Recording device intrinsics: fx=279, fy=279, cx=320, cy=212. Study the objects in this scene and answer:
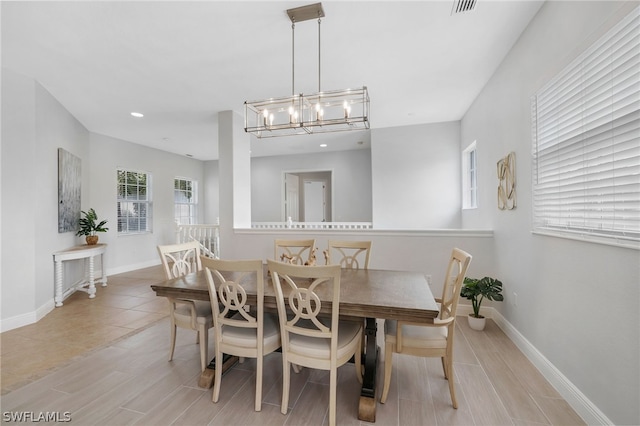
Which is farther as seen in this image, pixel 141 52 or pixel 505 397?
pixel 141 52

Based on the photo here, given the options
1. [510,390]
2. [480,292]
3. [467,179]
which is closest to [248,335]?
[510,390]

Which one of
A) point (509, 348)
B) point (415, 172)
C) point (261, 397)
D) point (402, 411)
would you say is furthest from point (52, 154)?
point (509, 348)

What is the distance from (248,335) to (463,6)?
2.92 m

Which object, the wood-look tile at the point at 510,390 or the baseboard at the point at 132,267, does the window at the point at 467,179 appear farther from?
the baseboard at the point at 132,267

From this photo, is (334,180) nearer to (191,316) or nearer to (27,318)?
(191,316)

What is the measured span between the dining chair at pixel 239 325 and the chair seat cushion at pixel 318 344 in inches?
8.0

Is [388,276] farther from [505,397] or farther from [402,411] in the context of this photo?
[505,397]

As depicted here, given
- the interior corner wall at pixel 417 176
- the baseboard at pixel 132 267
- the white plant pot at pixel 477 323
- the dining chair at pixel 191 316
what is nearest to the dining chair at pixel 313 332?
the dining chair at pixel 191 316

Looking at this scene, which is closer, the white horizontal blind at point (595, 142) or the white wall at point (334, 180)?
the white horizontal blind at point (595, 142)

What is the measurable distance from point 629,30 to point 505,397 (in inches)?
90.3

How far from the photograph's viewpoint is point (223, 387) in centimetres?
209

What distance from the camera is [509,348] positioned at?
263cm

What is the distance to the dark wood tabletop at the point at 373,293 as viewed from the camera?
1611mm

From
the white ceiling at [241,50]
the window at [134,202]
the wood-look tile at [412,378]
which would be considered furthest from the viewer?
the window at [134,202]
